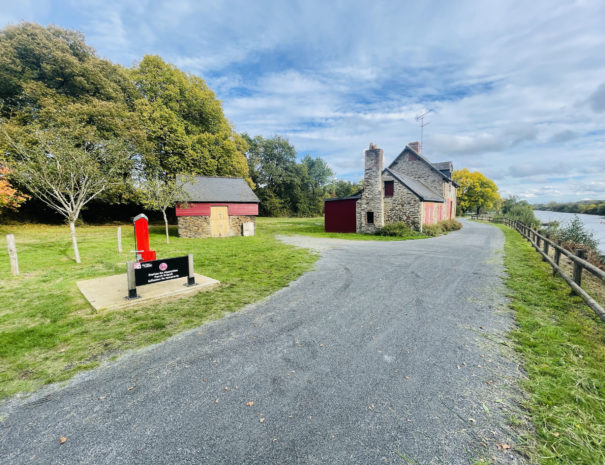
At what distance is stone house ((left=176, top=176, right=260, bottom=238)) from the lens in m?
18.3

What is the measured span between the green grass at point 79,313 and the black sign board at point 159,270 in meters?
0.78

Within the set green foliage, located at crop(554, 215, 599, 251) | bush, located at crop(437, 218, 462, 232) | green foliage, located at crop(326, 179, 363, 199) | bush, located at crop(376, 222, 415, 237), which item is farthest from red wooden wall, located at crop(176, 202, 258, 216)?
green foliage, located at crop(326, 179, 363, 199)

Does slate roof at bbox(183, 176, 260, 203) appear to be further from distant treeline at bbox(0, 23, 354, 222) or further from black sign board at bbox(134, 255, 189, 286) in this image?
black sign board at bbox(134, 255, 189, 286)

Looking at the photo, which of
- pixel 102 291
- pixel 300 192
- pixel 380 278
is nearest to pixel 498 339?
pixel 380 278

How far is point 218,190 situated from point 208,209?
2.20 metres

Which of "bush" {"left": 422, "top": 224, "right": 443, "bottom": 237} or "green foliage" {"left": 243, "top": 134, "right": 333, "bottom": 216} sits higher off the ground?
"green foliage" {"left": 243, "top": 134, "right": 333, "bottom": 216}

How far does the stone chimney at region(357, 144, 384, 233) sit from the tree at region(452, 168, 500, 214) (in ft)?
129

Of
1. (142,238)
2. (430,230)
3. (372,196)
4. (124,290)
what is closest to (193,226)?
(142,238)

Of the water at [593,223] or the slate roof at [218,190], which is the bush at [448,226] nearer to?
the water at [593,223]

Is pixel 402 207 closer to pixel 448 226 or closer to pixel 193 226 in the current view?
pixel 448 226

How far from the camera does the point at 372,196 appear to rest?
66.8ft

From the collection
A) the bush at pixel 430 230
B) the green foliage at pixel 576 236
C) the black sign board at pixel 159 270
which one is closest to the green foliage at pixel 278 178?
the bush at pixel 430 230

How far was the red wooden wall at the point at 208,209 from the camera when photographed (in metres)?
18.0

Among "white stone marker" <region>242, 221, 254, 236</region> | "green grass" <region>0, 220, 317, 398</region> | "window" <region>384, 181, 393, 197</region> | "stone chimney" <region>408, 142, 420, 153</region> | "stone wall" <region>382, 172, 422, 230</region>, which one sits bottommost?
"green grass" <region>0, 220, 317, 398</region>
